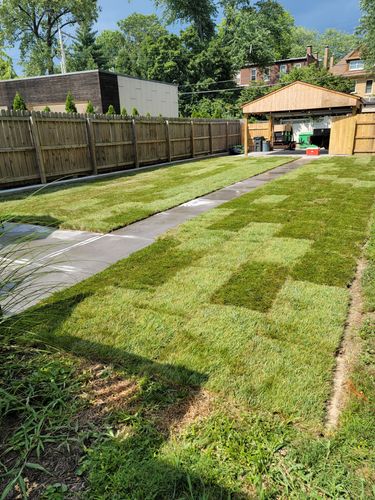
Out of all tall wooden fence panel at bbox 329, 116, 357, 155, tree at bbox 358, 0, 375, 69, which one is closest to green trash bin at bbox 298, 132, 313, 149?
tree at bbox 358, 0, 375, 69

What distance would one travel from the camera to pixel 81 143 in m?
12.0

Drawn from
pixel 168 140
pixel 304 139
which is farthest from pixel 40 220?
pixel 304 139

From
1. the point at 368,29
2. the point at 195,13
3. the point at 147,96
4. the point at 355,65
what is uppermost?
the point at 195,13

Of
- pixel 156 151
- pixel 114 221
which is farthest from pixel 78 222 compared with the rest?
pixel 156 151

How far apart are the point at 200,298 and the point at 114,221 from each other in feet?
10.9

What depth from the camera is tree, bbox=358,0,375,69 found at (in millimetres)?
23578

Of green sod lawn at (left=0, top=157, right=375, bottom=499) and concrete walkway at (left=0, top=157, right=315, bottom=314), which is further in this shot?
concrete walkway at (left=0, top=157, right=315, bottom=314)

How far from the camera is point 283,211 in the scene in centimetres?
656

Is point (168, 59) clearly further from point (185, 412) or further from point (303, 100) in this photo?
point (185, 412)

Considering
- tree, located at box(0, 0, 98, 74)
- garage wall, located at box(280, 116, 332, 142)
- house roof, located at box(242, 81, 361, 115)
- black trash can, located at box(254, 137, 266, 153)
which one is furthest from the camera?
tree, located at box(0, 0, 98, 74)

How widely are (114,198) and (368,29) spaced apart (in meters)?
25.7

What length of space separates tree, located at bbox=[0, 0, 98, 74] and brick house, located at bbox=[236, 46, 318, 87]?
18.6 metres

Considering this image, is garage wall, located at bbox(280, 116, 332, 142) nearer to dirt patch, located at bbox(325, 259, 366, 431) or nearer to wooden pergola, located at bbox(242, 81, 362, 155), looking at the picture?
wooden pergola, located at bbox(242, 81, 362, 155)

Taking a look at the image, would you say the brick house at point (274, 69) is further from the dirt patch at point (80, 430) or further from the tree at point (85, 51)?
the dirt patch at point (80, 430)
